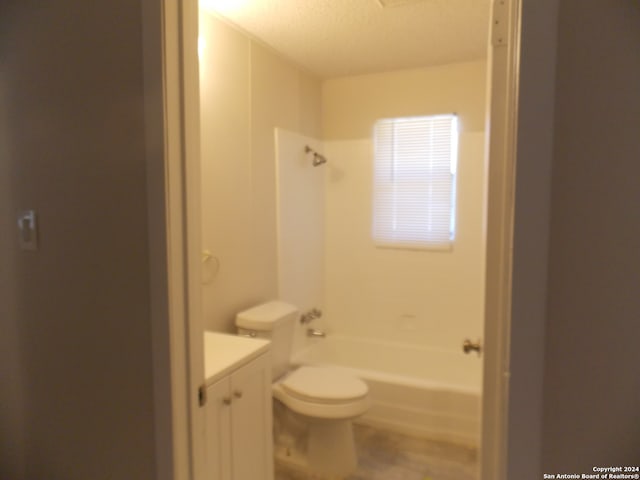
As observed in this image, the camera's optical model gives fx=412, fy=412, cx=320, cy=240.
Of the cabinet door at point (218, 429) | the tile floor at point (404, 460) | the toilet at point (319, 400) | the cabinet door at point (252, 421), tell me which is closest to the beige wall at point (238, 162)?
the toilet at point (319, 400)

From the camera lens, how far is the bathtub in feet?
8.41

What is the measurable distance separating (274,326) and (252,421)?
68cm

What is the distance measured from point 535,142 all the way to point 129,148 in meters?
0.94

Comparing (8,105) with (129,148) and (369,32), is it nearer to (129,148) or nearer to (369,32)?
(129,148)

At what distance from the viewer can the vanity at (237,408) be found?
140 centimetres

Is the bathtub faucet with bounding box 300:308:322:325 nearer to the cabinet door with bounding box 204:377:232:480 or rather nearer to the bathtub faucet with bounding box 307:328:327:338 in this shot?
the bathtub faucet with bounding box 307:328:327:338

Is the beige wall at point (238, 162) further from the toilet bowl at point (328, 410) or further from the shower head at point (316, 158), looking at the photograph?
the toilet bowl at point (328, 410)

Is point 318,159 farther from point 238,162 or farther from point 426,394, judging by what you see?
point 426,394

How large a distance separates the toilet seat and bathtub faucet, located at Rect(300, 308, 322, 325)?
2.45ft

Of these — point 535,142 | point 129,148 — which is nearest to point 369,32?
point 129,148

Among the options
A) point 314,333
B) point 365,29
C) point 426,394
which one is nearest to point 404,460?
point 426,394

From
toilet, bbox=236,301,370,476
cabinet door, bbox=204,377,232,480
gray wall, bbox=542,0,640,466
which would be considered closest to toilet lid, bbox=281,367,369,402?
toilet, bbox=236,301,370,476

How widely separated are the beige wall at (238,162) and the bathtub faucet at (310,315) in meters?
0.45

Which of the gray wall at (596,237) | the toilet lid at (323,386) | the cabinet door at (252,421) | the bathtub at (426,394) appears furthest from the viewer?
the bathtub at (426,394)
